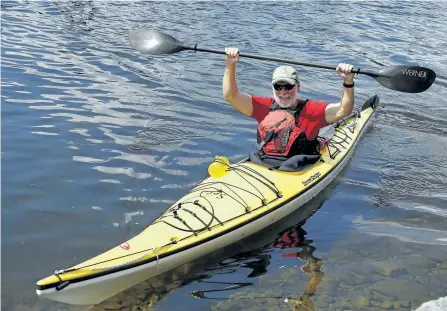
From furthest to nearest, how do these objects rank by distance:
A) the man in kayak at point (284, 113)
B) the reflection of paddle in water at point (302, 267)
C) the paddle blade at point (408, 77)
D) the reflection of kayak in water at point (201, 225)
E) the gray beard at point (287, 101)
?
the paddle blade at point (408, 77)
the gray beard at point (287, 101)
the man in kayak at point (284, 113)
the reflection of paddle in water at point (302, 267)
the reflection of kayak in water at point (201, 225)

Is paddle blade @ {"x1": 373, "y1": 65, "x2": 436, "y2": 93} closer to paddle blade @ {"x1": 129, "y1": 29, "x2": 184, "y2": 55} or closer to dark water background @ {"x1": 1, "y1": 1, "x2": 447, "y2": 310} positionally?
dark water background @ {"x1": 1, "y1": 1, "x2": 447, "y2": 310}

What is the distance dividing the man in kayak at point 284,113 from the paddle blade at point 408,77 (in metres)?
0.85

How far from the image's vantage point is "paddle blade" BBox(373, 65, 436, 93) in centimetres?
580

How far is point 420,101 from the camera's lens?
1009cm

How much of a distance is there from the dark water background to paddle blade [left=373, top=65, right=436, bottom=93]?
49.3 inches

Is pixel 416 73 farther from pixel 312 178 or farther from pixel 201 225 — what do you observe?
pixel 201 225

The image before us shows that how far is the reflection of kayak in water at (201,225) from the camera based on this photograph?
11.5ft

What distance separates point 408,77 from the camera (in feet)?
19.1

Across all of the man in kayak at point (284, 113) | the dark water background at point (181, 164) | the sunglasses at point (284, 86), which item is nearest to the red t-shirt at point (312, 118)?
the man in kayak at point (284, 113)

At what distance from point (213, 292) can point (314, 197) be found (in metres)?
2.09

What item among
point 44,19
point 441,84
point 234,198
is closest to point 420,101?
point 441,84

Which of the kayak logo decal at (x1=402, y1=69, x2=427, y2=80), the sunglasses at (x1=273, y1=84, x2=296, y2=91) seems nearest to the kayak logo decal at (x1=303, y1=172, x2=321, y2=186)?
the sunglasses at (x1=273, y1=84, x2=296, y2=91)

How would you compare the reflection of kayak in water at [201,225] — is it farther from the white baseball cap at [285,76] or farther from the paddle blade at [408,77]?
the paddle blade at [408,77]

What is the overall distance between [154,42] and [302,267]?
12.6ft
